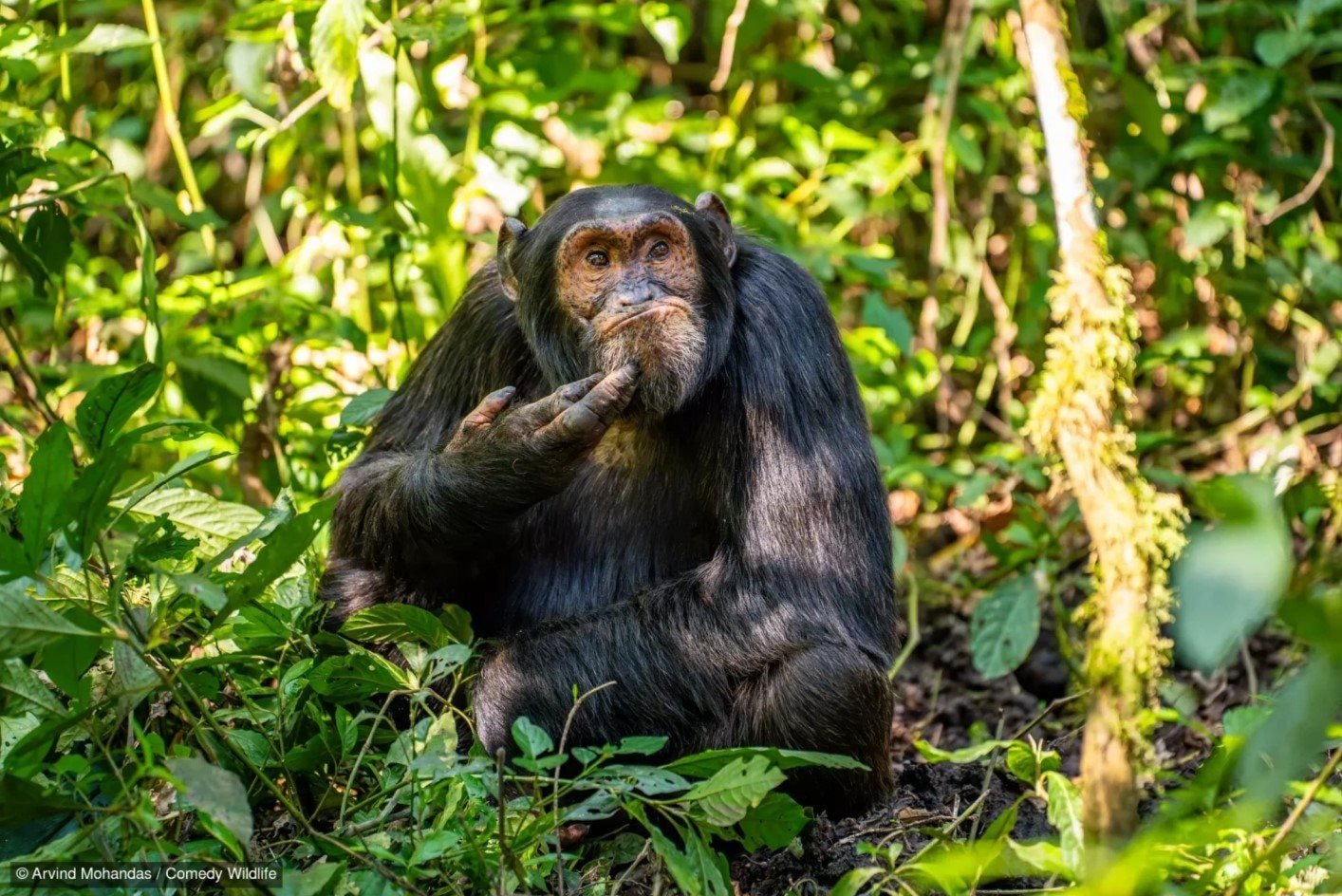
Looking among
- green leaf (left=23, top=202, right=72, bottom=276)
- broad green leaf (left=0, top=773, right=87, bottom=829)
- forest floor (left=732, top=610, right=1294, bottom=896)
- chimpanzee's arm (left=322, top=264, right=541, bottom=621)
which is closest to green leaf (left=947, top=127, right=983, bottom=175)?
forest floor (left=732, top=610, right=1294, bottom=896)

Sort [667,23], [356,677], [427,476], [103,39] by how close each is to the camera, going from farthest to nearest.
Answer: [667,23] → [103,39] → [427,476] → [356,677]

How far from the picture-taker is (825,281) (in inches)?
378

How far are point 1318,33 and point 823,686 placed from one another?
5873 mm

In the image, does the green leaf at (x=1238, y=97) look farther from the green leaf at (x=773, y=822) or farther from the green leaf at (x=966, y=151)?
the green leaf at (x=773, y=822)

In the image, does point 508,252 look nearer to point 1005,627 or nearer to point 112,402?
point 112,402

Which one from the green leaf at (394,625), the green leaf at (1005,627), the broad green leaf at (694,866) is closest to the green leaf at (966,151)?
the green leaf at (1005,627)

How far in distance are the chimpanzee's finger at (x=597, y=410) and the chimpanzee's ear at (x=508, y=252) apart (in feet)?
4.01

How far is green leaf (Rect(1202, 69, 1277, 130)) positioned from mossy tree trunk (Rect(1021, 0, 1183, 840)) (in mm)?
4566

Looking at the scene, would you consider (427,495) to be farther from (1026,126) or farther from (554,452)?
(1026,126)

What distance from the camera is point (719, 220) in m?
5.93

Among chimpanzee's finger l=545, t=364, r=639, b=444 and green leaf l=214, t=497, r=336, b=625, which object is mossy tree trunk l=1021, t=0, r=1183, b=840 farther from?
green leaf l=214, t=497, r=336, b=625

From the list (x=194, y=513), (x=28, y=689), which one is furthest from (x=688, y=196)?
(x=28, y=689)

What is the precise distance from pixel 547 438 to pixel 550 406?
112 mm

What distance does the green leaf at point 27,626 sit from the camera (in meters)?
3.45
